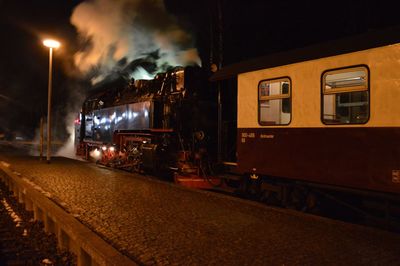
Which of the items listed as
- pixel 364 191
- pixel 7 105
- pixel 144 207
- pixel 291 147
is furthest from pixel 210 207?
pixel 7 105

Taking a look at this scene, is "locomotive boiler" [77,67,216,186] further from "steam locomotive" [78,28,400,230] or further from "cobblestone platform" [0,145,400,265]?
"cobblestone platform" [0,145,400,265]

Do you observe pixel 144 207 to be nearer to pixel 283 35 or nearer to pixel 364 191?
pixel 364 191

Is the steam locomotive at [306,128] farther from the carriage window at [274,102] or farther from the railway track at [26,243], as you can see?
the railway track at [26,243]

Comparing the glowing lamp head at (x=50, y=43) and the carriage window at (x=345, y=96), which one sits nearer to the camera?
the carriage window at (x=345, y=96)

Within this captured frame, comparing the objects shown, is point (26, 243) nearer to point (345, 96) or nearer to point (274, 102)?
point (274, 102)

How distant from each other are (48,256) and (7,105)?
55.5 metres

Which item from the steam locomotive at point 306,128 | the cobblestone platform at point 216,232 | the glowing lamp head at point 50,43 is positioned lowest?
the cobblestone platform at point 216,232

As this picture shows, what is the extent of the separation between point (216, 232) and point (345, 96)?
119 inches

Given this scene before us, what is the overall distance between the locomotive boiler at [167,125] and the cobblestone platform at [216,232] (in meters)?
1.93

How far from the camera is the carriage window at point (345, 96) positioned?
5875 millimetres

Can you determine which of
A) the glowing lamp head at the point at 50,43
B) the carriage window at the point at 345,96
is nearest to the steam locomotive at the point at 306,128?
the carriage window at the point at 345,96

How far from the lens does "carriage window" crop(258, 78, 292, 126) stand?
23.3 feet

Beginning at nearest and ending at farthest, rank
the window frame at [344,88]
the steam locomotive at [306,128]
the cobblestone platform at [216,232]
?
1. the cobblestone platform at [216,232]
2. the steam locomotive at [306,128]
3. the window frame at [344,88]

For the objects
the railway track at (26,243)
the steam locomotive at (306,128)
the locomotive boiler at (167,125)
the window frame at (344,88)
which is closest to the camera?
the railway track at (26,243)
